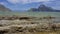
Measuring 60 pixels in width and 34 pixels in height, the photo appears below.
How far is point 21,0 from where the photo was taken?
8.18ft

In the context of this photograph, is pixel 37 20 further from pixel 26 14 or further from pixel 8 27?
pixel 8 27

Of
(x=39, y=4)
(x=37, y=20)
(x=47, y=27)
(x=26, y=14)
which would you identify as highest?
(x=39, y=4)

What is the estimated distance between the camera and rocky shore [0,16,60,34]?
2.36 metres

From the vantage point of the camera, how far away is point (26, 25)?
Result: 240 cm

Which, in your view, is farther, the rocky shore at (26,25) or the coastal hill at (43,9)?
the coastal hill at (43,9)

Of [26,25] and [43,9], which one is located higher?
[43,9]

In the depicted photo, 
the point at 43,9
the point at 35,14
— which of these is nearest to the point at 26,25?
the point at 35,14

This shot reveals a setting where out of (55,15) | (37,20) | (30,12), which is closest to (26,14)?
(30,12)

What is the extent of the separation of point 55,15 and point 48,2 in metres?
0.31

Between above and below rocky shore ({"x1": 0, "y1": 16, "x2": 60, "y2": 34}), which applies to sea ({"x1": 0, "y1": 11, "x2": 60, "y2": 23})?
above

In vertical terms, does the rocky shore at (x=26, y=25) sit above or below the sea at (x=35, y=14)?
below

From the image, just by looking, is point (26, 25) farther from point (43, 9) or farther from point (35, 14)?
point (43, 9)

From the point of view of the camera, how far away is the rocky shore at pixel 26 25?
2.36 metres

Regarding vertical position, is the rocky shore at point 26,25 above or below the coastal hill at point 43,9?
below
